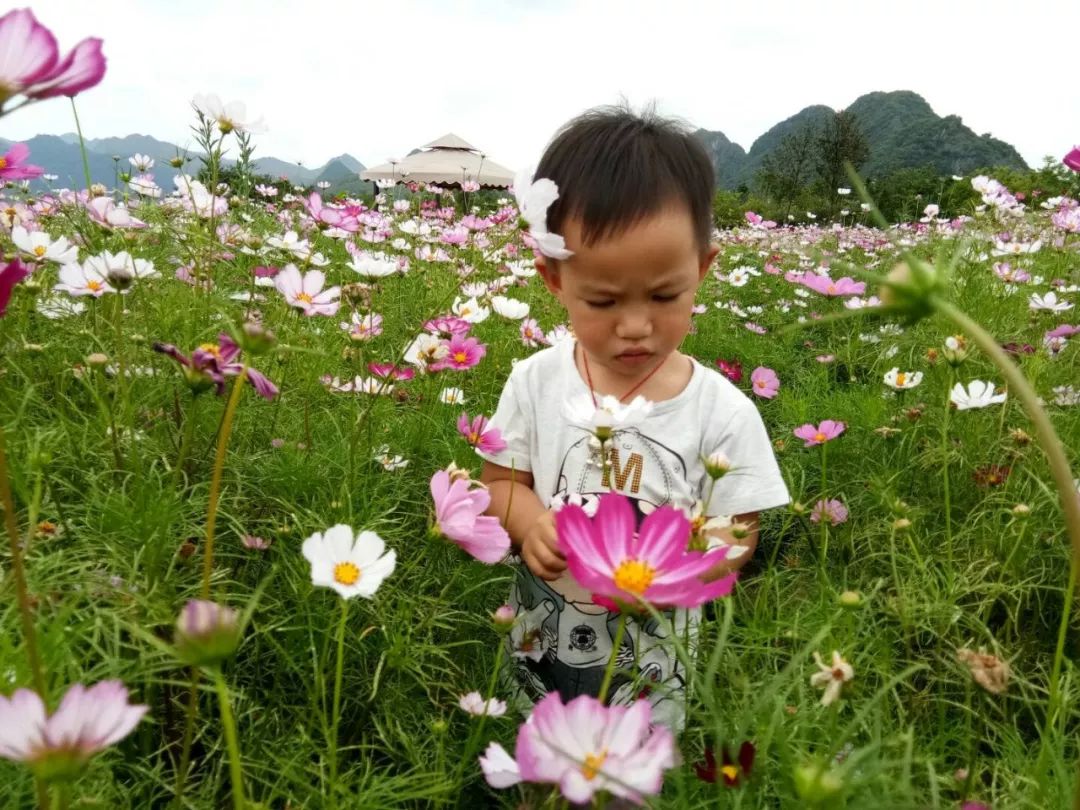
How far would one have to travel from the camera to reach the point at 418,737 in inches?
33.7

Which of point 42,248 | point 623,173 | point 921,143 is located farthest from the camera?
point 921,143

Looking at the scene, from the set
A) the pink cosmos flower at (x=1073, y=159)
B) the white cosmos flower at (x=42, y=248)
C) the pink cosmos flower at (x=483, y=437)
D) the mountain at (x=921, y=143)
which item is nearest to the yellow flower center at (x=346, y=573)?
the pink cosmos flower at (x=483, y=437)

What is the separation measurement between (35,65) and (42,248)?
43.6 inches

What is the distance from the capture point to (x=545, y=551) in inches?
34.8

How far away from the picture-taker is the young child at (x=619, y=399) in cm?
93

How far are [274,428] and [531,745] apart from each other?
3.13 feet

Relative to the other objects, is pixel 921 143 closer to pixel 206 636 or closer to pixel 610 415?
pixel 610 415

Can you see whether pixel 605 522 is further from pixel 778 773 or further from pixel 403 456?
pixel 403 456

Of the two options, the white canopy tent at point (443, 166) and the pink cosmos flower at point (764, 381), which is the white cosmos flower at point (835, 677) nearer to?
the pink cosmos flower at point (764, 381)

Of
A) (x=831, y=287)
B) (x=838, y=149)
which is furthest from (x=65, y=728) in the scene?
(x=838, y=149)

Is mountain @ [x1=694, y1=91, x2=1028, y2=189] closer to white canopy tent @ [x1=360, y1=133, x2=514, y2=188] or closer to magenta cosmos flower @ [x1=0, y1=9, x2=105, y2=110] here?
white canopy tent @ [x1=360, y1=133, x2=514, y2=188]

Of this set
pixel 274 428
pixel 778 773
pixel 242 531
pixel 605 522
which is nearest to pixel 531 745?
pixel 605 522

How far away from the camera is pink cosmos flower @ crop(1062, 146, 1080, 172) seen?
114 cm

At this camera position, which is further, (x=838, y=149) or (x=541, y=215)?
(x=838, y=149)
